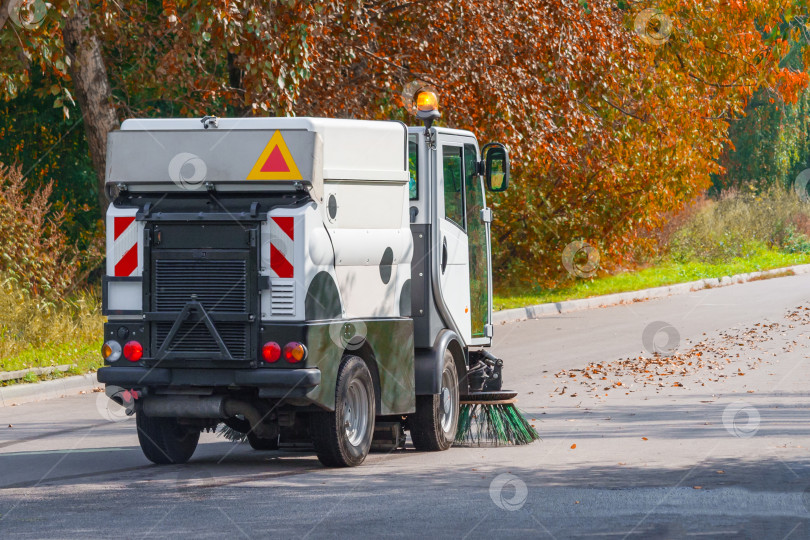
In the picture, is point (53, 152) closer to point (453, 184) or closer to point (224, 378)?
point (453, 184)

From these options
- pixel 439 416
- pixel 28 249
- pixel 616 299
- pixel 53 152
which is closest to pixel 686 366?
pixel 439 416

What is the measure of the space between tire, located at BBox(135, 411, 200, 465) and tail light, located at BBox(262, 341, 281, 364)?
3.77 feet

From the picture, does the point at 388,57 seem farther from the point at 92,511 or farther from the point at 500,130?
the point at 92,511

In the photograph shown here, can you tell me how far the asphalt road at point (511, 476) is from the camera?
21.7 feet

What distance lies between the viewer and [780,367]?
14.7 metres

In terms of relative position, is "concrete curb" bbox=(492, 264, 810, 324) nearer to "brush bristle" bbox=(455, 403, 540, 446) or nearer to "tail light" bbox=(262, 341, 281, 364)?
"brush bristle" bbox=(455, 403, 540, 446)

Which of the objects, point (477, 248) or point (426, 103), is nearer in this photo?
point (426, 103)

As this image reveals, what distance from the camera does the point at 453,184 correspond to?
9.98 meters

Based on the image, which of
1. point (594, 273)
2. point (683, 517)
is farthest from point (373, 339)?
point (594, 273)

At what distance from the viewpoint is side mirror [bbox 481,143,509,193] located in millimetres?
10180

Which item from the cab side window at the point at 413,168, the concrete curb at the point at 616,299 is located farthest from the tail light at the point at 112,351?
the concrete curb at the point at 616,299

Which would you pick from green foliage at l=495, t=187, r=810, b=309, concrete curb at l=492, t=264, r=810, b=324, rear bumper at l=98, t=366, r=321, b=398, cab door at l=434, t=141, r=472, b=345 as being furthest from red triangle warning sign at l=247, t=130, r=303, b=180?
green foliage at l=495, t=187, r=810, b=309

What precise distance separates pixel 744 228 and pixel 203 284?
102 ft

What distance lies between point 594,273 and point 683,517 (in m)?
20.6
